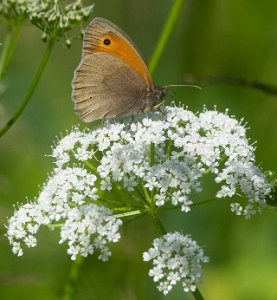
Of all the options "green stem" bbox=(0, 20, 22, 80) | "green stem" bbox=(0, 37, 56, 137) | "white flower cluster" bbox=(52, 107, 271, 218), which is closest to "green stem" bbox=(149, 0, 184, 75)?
"white flower cluster" bbox=(52, 107, 271, 218)

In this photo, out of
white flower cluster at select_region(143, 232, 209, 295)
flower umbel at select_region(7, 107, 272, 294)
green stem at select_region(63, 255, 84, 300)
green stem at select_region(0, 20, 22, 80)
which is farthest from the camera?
green stem at select_region(0, 20, 22, 80)

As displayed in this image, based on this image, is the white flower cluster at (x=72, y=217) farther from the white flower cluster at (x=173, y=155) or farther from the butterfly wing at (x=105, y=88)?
the butterfly wing at (x=105, y=88)

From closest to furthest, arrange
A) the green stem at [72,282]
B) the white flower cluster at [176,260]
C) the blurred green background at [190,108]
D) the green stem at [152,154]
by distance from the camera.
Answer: the white flower cluster at [176,260]
the green stem at [152,154]
the green stem at [72,282]
the blurred green background at [190,108]

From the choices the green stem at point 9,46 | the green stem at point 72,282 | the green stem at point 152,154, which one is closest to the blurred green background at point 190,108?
the green stem at point 72,282

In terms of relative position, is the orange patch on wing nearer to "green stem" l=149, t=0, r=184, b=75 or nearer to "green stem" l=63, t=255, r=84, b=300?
"green stem" l=149, t=0, r=184, b=75

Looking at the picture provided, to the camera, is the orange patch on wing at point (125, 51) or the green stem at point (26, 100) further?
the orange patch on wing at point (125, 51)

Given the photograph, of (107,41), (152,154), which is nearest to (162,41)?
(107,41)
